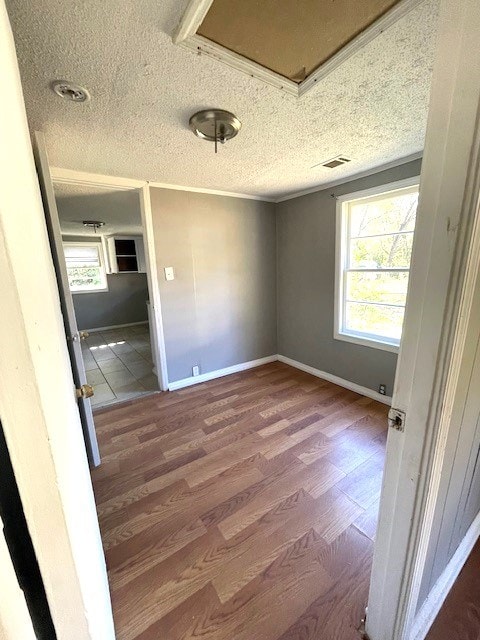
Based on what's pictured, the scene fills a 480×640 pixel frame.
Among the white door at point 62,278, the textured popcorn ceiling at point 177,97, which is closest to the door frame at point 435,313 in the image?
the textured popcorn ceiling at point 177,97

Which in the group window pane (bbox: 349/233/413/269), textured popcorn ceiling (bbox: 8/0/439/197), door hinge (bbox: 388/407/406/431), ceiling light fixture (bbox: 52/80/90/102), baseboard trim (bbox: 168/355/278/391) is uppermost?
textured popcorn ceiling (bbox: 8/0/439/197)

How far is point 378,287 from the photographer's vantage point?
8.38 feet

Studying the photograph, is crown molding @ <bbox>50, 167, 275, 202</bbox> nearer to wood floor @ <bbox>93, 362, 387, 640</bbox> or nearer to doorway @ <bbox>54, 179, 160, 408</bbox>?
doorway @ <bbox>54, 179, 160, 408</bbox>

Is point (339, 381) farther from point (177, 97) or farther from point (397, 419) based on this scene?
point (177, 97)

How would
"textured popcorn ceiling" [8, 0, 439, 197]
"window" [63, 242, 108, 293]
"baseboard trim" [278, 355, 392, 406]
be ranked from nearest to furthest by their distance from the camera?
"textured popcorn ceiling" [8, 0, 439, 197]
"baseboard trim" [278, 355, 392, 406]
"window" [63, 242, 108, 293]

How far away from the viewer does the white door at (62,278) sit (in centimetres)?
131

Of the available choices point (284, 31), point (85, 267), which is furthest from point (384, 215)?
point (85, 267)

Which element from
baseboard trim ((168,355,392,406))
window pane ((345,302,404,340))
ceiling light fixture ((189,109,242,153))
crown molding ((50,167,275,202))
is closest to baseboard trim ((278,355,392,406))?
baseboard trim ((168,355,392,406))

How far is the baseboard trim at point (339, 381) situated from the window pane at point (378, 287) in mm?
938

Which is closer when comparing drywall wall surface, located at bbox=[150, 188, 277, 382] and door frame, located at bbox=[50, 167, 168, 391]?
door frame, located at bbox=[50, 167, 168, 391]

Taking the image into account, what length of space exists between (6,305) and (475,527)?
2128mm

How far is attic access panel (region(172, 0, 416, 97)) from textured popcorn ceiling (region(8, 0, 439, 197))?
0.05 meters

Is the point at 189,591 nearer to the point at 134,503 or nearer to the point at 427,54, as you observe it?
the point at 134,503

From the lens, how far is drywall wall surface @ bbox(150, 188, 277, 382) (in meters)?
2.76
